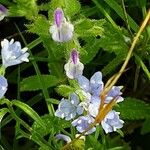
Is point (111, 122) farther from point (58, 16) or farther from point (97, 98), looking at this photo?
point (58, 16)

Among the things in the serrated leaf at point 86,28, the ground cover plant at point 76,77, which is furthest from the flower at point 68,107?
the serrated leaf at point 86,28

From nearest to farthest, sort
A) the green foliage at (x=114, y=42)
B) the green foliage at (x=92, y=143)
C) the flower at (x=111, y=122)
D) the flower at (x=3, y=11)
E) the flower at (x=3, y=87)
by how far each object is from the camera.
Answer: the flower at (x=3, y=87), the flower at (x=111, y=122), the green foliage at (x=92, y=143), the flower at (x=3, y=11), the green foliage at (x=114, y=42)

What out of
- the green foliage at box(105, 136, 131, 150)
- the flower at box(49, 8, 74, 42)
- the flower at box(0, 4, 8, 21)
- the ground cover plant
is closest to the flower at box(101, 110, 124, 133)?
the ground cover plant

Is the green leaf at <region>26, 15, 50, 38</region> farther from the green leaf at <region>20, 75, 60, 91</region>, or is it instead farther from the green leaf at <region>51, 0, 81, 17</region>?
the green leaf at <region>20, 75, 60, 91</region>

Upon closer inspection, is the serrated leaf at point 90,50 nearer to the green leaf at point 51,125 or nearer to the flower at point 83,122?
the green leaf at point 51,125

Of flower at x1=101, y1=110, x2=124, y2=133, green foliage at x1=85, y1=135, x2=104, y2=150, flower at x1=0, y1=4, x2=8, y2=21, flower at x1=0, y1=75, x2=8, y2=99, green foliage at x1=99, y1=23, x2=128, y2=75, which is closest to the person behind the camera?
flower at x1=0, y1=75, x2=8, y2=99

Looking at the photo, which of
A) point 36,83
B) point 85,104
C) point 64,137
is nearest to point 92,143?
point 64,137

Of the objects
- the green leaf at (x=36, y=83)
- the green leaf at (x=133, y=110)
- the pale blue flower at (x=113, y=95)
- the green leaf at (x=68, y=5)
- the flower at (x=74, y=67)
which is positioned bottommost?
the green leaf at (x=133, y=110)
